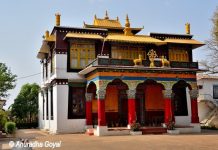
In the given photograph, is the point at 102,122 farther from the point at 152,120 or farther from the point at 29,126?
the point at 29,126

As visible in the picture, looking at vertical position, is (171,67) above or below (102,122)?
above

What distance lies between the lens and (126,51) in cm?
2681

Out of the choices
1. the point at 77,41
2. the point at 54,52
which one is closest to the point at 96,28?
the point at 77,41

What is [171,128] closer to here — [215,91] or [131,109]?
[131,109]

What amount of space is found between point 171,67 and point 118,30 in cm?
743

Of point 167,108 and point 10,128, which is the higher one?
point 167,108

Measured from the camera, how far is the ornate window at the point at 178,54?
Result: 28423 millimetres

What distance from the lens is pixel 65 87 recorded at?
25.3m

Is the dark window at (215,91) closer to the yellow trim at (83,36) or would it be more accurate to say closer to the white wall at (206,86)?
the white wall at (206,86)

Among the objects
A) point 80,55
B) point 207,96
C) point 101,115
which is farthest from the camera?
point 207,96

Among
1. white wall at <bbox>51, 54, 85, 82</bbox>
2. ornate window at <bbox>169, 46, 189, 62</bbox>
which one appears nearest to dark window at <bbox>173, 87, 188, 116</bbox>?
ornate window at <bbox>169, 46, 189, 62</bbox>

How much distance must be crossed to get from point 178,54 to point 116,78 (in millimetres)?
8805

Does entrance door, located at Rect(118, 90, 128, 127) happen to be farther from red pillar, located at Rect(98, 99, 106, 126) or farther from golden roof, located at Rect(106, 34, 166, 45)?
red pillar, located at Rect(98, 99, 106, 126)

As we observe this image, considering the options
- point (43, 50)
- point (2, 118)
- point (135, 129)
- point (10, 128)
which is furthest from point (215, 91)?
point (2, 118)
